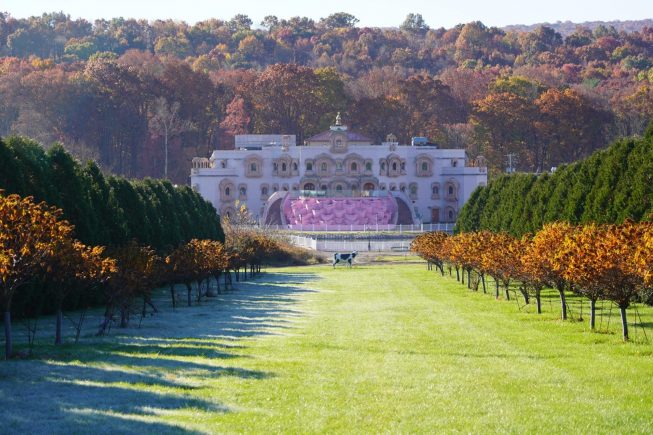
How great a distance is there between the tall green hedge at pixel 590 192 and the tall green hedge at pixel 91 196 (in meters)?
11.2

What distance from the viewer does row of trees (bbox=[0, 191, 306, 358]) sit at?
575 inches

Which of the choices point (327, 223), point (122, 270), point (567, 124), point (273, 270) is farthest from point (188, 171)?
point (122, 270)

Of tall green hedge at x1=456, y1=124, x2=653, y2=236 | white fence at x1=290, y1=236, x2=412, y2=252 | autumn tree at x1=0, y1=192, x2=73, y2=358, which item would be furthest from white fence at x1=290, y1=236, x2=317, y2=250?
autumn tree at x1=0, y1=192, x2=73, y2=358

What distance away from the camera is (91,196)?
91.6ft

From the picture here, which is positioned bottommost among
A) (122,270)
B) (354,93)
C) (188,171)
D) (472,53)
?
(122,270)

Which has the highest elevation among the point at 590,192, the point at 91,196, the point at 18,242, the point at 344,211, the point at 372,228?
the point at 344,211

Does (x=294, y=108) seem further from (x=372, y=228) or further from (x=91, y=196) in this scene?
(x=91, y=196)

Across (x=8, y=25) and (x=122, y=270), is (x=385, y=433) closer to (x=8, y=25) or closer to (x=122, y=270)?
(x=122, y=270)

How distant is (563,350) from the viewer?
16062 mm

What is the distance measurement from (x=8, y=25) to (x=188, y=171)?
72008 mm

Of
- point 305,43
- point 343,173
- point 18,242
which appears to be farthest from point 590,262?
point 305,43

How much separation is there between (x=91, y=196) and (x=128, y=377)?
50.9ft

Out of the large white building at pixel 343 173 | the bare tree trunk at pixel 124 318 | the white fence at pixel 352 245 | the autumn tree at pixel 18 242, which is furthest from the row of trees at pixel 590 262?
the large white building at pixel 343 173

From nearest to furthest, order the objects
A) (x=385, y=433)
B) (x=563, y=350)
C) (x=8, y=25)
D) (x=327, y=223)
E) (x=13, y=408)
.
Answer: (x=385, y=433)
(x=13, y=408)
(x=563, y=350)
(x=327, y=223)
(x=8, y=25)
